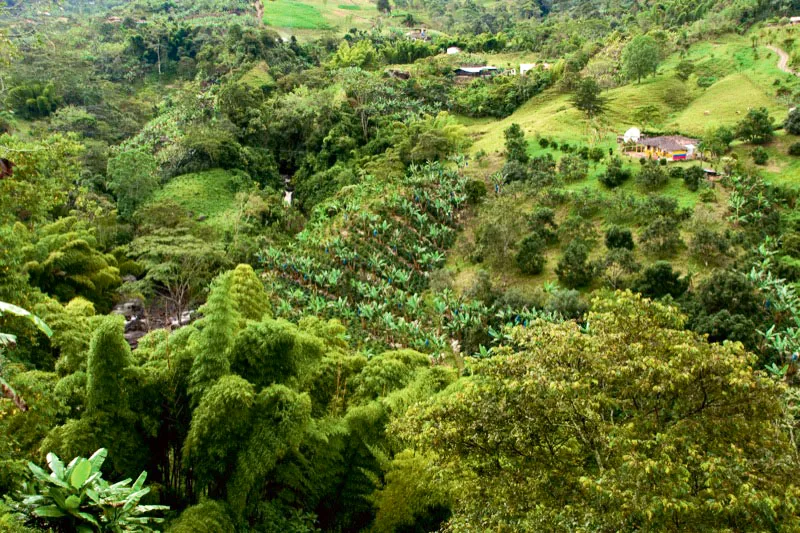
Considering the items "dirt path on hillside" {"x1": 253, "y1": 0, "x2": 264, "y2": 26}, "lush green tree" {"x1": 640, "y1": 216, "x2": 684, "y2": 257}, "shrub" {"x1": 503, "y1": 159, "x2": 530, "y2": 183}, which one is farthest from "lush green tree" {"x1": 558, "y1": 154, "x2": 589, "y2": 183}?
"dirt path on hillside" {"x1": 253, "y1": 0, "x2": 264, "y2": 26}

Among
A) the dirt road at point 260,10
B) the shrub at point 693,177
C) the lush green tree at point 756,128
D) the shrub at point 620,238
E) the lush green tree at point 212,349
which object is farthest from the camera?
the dirt road at point 260,10

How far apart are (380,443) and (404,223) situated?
777 inches

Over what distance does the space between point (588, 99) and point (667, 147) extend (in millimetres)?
7175

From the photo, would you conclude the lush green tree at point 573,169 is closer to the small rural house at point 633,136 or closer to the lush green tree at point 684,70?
the small rural house at point 633,136

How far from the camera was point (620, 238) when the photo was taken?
2308cm

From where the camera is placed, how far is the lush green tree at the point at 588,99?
115 ft

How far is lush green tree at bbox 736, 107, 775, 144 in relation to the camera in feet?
93.8

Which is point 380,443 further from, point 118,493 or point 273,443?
point 118,493

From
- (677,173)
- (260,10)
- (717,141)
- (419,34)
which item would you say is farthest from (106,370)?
(260,10)

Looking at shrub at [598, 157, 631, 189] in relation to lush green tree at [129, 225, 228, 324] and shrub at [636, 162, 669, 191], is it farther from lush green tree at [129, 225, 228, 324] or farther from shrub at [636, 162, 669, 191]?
lush green tree at [129, 225, 228, 324]

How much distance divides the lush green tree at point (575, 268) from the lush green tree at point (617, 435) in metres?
15.6

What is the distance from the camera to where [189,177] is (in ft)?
116

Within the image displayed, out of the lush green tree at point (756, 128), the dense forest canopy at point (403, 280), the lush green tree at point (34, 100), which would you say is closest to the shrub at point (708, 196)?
the dense forest canopy at point (403, 280)

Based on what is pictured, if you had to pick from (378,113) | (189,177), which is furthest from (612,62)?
(189,177)
